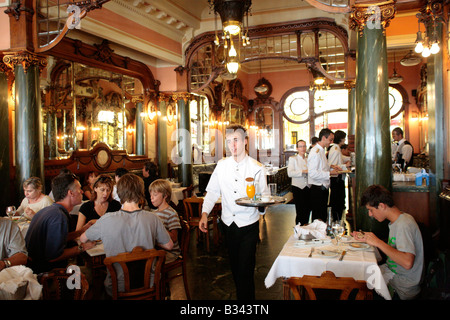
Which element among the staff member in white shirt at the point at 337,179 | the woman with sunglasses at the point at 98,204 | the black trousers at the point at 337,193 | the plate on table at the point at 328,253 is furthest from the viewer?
the black trousers at the point at 337,193

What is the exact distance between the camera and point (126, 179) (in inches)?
121

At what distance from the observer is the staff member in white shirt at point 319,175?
592 cm

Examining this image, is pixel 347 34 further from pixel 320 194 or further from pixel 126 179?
pixel 126 179

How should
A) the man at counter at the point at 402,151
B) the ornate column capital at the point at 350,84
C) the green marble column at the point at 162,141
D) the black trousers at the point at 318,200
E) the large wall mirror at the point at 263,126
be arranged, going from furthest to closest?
the large wall mirror at the point at 263,126 → the green marble column at the point at 162,141 → the ornate column capital at the point at 350,84 → the man at counter at the point at 402,151 → the black trousers at the point at 318,200

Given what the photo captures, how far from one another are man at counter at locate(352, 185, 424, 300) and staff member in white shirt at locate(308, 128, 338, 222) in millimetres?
2963

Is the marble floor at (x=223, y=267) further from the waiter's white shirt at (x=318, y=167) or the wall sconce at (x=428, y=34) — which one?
the wall sconce at (x=428, y=34)

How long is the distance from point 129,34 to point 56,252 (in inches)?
255

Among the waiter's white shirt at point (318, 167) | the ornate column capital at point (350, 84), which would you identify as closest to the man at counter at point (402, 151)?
the ornate column capital at point (350, 84)

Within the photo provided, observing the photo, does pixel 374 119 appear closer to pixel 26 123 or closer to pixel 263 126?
pixel 26 123

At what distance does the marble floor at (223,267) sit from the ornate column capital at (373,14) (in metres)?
3.30

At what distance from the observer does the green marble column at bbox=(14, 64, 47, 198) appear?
19.6 feet
